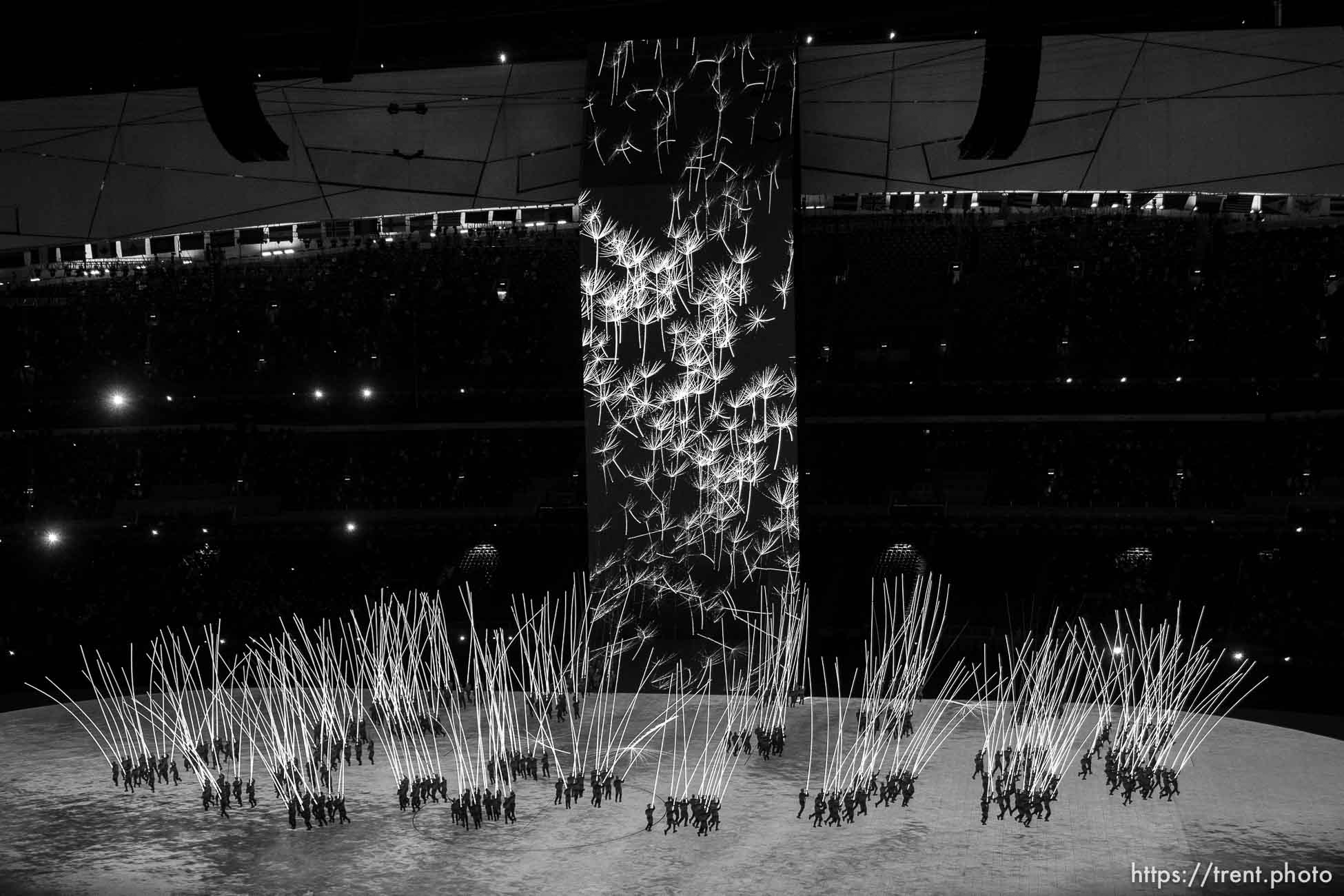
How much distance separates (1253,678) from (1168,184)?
3.93 meters

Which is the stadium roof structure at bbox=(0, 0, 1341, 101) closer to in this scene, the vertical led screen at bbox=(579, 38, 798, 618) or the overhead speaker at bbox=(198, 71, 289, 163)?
the overhead speaker at bbox=(198, 71, 289, 163)

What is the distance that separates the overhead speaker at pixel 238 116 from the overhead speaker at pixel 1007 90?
307 centimetres

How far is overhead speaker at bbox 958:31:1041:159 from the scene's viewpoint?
562cm

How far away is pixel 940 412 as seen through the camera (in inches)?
600

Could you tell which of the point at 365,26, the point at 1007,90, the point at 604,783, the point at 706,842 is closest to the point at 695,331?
the point at 604,783

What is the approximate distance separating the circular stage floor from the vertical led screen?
293cm

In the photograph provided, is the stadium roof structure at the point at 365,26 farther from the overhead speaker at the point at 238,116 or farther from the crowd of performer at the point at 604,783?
the crowd of performer at the point at 604,783

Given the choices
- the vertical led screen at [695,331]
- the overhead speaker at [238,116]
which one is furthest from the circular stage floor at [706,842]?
the overhead speaker at [238,116]

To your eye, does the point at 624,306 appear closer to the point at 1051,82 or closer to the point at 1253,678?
the point at 1051,82

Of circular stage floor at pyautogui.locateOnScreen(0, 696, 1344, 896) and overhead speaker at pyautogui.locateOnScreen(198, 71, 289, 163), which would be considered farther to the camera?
overhead speaker at pyautogui.locateOnScreen(198, 71, 289, 163)

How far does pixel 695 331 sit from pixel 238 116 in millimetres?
4355

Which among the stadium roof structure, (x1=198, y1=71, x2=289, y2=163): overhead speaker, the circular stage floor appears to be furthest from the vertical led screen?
(x1=198, y1=71, x2=289, y2=163): overhead speaker

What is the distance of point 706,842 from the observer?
20.0ft

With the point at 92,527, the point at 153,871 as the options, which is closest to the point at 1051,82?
the point at 153,871
